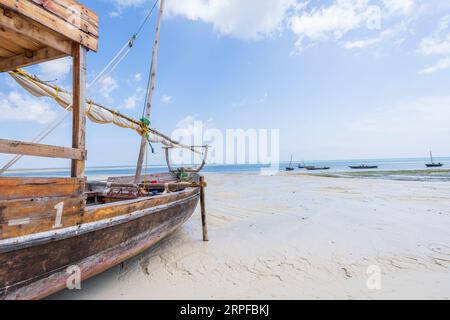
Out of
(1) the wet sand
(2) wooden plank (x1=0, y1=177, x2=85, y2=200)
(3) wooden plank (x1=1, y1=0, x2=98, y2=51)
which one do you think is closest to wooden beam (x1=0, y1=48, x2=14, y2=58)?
(3) wooden plank (x1=1, y1=0, x2=98, y2=51)

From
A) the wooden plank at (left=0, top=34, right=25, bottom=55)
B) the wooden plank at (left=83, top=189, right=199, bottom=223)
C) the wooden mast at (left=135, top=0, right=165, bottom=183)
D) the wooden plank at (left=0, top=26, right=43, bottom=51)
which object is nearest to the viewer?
the wooden plank at (left=0, top=26, right=43, bottom=51)

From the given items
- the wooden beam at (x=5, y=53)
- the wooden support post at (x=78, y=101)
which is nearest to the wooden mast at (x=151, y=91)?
the wooden beam at (x=5, y=53)

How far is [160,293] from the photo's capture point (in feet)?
11.0

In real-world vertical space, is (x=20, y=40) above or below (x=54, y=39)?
above

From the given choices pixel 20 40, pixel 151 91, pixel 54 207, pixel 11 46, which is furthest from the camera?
pixel 151 91

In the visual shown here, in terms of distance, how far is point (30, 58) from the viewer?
128 inches

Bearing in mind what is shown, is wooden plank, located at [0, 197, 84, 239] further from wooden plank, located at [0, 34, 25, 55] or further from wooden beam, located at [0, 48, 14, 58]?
wooden beam, located at [0, 48, 14, 58]

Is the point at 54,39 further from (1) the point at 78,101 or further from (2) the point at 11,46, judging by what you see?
(2) the point at 11,46

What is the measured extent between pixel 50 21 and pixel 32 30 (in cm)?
22

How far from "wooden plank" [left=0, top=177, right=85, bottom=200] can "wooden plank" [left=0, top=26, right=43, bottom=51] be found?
1.77 meters

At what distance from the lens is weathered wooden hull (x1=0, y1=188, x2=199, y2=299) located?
2.22m

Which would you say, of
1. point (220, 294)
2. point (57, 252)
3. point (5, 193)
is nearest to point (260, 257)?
point (220, 294)

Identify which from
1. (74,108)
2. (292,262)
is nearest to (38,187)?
(74,108)
